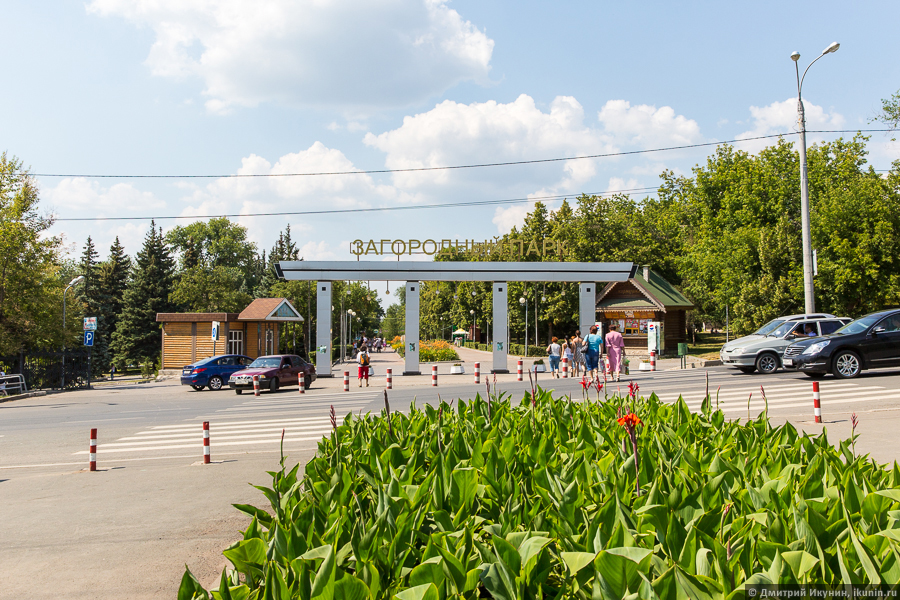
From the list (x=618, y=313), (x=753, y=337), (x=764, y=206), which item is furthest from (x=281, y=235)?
(x=753, y=337)

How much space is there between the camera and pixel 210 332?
39.7 meters

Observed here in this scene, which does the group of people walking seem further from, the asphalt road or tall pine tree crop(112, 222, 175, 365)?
tall pine tree crop(112, 222, 175, 365)

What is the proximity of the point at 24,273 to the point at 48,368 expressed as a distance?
513 centimetres

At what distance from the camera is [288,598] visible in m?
1.98

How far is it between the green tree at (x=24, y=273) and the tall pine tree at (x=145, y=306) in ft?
89.4

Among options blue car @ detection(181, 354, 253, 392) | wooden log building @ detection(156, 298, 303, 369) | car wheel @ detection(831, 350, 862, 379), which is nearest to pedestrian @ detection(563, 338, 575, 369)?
car wheel @ detection(831, 350, 862, 379)

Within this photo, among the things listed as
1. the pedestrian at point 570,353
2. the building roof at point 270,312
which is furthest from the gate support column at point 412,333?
the building roof at point 270,312

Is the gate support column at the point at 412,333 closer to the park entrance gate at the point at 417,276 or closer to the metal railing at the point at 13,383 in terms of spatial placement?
the park entrance gate at the point at 417,276

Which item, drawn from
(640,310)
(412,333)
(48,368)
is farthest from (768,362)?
(48,368)

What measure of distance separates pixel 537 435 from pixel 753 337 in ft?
67.5

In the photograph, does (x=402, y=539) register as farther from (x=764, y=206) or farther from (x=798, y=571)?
(x=764, y=206)

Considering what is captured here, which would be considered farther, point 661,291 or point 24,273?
point 661,291

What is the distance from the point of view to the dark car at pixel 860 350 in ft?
54.7

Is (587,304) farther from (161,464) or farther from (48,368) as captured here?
(48,368)
